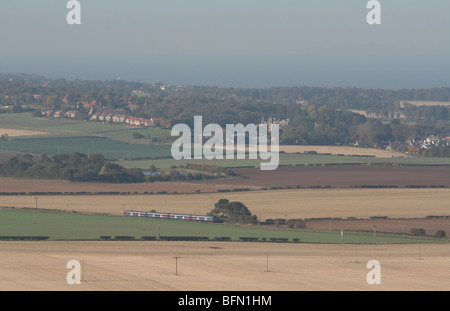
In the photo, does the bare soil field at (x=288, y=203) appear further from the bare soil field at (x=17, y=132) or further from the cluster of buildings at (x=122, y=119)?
the cluster of buildings at (x=122, y=119)

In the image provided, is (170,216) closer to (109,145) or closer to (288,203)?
(288,203)

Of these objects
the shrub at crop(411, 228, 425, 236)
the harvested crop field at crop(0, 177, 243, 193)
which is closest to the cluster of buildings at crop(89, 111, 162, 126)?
the harvested crop field at crop(0, 177, 243, 193)

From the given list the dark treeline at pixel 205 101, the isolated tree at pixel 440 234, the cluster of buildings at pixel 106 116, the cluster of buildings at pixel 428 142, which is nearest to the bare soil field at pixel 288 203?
the isolated tree at pixel 440 234

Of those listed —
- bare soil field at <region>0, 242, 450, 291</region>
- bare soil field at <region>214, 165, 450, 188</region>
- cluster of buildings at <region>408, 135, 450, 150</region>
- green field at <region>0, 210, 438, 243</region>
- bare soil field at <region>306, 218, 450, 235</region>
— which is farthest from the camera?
cluster of buildings at <region>408, 135, 450, 150</region>

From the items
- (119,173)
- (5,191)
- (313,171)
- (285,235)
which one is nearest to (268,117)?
(313,171)

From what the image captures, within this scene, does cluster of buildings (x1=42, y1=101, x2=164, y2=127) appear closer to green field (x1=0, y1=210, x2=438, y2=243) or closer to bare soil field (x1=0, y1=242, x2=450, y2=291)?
green field (x1=0, y1=210, x2=438, y2=243)

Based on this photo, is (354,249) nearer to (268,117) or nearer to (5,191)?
(5,191)
